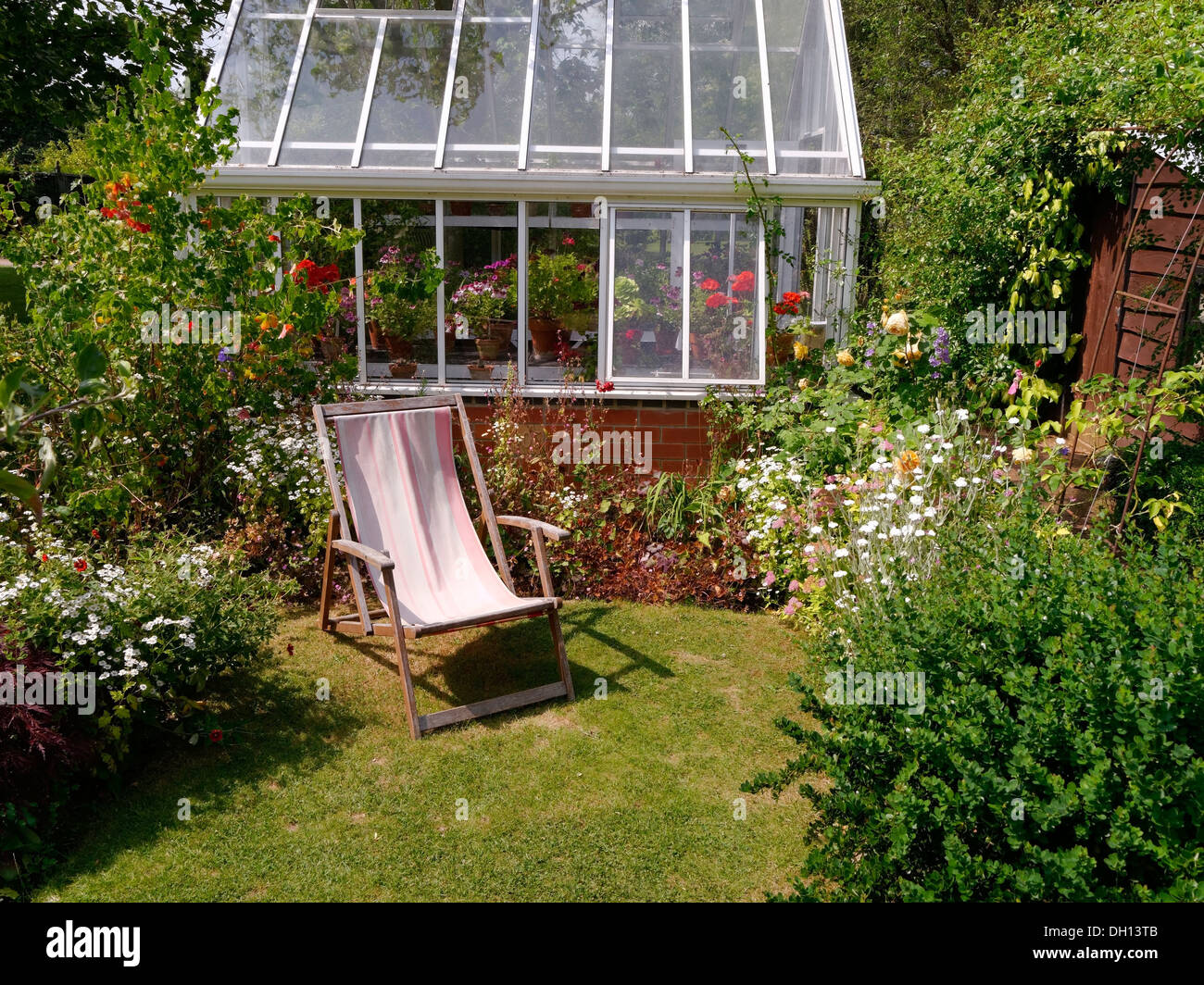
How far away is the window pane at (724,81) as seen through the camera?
6914 mm

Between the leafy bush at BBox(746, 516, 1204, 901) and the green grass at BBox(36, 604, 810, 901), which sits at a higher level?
the leafy bush at BBox(746, 516, 1204, 901)

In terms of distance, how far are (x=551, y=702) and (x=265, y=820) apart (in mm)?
1440

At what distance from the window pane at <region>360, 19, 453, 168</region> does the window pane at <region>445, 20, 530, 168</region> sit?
0.49 feet

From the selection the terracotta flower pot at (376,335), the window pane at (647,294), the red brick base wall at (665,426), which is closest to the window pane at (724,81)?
the window pane at (647,294)

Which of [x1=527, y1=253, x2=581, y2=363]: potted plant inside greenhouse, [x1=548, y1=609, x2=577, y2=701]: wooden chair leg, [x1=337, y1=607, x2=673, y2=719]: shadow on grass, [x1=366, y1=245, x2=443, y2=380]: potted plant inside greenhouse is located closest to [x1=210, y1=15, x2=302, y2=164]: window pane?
[x1=366, y1=245, x2=443, y2=380]: potted plant inside greenhouse

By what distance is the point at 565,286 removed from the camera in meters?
6.99

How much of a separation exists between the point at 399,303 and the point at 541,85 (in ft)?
6.55

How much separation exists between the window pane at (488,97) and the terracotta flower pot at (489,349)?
4.11 ft

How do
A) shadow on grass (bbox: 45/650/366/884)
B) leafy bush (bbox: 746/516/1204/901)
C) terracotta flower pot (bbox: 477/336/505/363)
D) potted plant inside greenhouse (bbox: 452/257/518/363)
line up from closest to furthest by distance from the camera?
leafy bush (bbox: 746/516/1204/901), shadow on grass (bbox: 45/650/366/884), potted plant inside greenhouse (bbox: 452/257/518/363), terracotta flower pot (bbox: 477/336/505/363)

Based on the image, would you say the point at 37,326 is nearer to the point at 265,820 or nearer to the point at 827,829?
the point at 265,820

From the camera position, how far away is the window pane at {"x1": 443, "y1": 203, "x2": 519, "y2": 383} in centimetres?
693

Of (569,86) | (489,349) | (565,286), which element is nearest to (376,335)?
(489,349)

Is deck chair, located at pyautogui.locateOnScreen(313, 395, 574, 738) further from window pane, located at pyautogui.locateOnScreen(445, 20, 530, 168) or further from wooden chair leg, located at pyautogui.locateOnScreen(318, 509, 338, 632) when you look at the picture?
window pane, located at pyautogui.locateOnScreen(445, 20, 530, 168)

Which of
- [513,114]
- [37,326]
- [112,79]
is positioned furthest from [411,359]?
[112,79]
